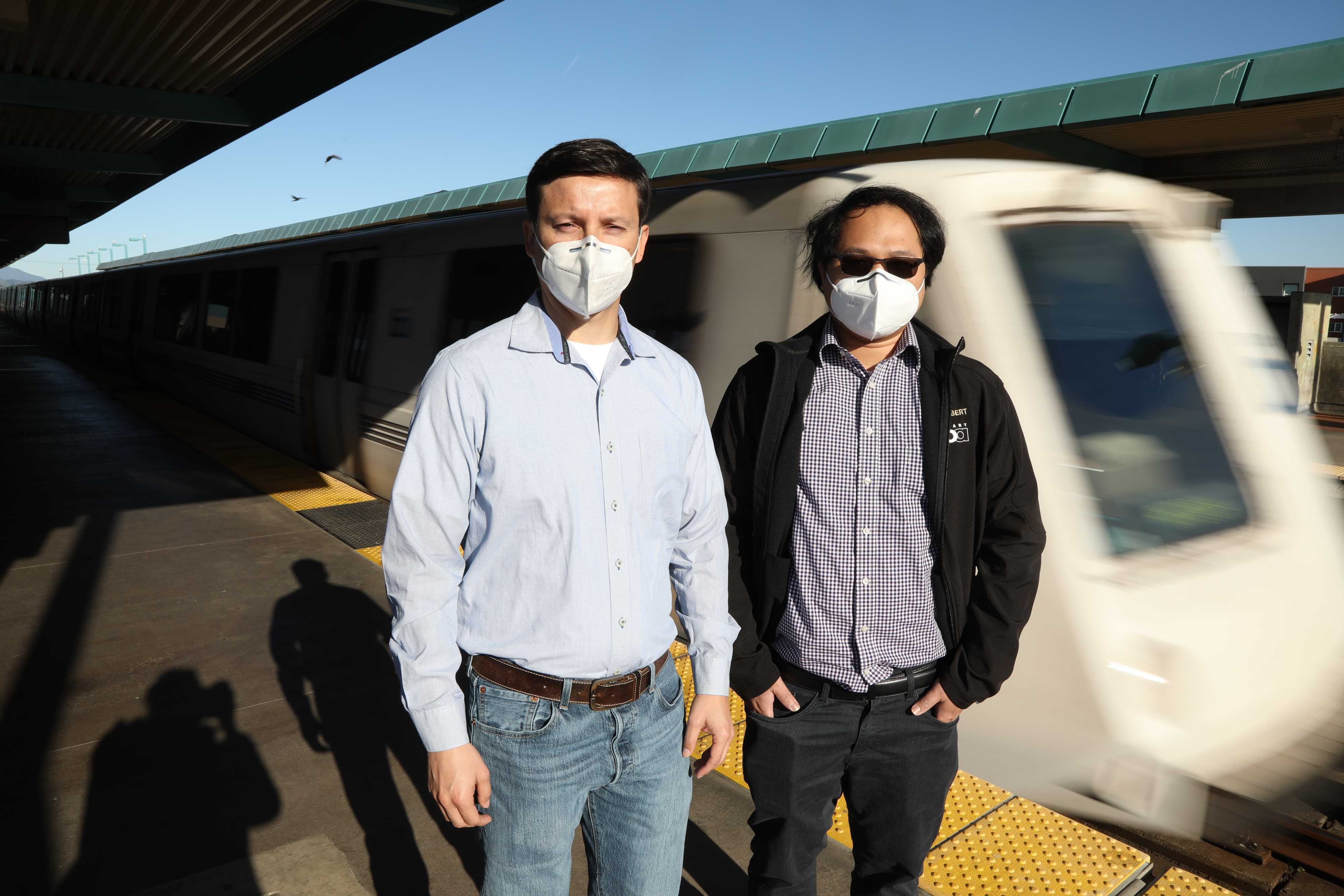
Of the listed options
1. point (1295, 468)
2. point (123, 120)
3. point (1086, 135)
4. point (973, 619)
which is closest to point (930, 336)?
point (973, 619)

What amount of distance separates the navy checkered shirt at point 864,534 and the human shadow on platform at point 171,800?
1.88 meters

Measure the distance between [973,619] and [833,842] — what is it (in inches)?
49.6

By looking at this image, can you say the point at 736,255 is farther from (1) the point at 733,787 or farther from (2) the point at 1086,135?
(2) the point at 1086,135

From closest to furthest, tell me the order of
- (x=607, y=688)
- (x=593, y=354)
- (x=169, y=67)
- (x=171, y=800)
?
(x=607, y=688)
(x=593, y=354)
(x=171, y=800)
(x=169, y=67)

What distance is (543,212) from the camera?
1663mm

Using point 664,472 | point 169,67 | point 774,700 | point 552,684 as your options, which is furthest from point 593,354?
point 169,67

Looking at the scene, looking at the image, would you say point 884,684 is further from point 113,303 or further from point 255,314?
point 113,303

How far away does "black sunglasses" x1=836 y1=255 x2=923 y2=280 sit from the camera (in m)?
1.94

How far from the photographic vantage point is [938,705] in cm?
192

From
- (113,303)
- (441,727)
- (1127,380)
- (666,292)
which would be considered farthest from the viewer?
(113,303)

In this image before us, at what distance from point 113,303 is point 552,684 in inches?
797

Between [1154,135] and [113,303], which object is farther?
[113,303]

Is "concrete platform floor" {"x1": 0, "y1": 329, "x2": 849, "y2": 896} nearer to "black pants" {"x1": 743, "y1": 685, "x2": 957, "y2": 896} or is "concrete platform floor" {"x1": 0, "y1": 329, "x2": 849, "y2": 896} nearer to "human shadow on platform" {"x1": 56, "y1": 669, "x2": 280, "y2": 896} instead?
"human shadow on platform" {"x1": 56, "y1": 669, "x2": 280, "y2": 896}

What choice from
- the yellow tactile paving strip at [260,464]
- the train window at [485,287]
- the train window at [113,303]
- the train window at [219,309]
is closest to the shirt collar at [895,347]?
the train window at [485,287]
